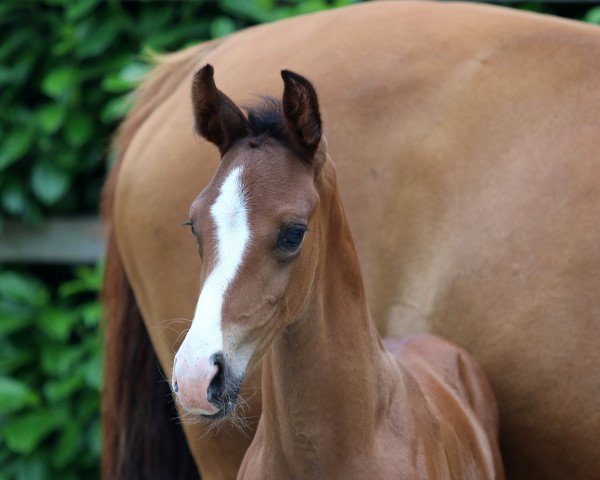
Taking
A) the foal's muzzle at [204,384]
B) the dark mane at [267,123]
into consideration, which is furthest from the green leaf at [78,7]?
the foal's muzzle at [204,384]

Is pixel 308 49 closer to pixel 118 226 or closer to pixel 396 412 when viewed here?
pixel 118 226

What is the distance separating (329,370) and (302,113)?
439mm

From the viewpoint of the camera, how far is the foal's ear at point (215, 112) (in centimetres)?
179

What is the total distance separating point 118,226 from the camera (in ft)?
8.99

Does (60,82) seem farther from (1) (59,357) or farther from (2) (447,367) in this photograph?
(2) (447,367)

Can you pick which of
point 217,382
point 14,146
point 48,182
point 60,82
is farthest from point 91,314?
point 217,382

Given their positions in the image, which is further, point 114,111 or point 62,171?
point 62,171

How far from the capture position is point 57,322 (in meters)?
3.45

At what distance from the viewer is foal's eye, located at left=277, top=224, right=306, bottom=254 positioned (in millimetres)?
1681

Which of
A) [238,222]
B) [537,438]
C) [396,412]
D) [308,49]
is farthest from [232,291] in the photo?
[308,49]

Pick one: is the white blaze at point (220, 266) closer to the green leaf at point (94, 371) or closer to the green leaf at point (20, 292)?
the green leaf at point (94, 371)

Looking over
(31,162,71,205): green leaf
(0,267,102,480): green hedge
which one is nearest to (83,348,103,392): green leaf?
(0,267,102,480): green hedge

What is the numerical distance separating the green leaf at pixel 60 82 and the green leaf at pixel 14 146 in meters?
0.15

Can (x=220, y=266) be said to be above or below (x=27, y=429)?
above
